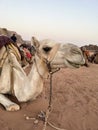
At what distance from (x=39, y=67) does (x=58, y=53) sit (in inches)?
16.4

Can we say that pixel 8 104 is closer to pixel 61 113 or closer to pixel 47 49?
pixel 61 113

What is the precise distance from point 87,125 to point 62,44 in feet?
4.57

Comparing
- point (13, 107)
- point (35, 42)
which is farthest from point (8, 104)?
point (35, 42)

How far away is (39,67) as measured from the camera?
4.59 m

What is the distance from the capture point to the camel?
429 centimetres

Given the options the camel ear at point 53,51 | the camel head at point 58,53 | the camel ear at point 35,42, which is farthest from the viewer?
the camel ear at point 35,42

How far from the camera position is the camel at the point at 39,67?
429cm

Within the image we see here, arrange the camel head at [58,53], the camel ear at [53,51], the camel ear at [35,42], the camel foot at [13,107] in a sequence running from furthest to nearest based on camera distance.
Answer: the camel foot at [13,107] < the camel ear at [35,42] < the camel ear at [53,51] < the camel head at [58,53]

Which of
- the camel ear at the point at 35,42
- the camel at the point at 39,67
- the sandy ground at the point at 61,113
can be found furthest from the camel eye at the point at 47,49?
the sandy ground at the point at 61,113

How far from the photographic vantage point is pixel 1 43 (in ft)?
18.1

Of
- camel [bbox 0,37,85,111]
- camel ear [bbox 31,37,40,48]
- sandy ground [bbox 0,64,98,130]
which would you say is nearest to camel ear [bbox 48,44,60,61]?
camel [bbox 0,37,85,111]

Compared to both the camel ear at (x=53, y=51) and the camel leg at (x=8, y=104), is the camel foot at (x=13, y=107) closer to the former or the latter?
the camel leg at (x=8, y=104)

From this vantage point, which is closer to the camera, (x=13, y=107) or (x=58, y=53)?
(x=58, y=53)

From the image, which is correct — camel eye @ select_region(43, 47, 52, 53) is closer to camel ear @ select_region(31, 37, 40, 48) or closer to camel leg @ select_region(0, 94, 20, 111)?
camel ear @ select_region(31, 37, 40, 48)
